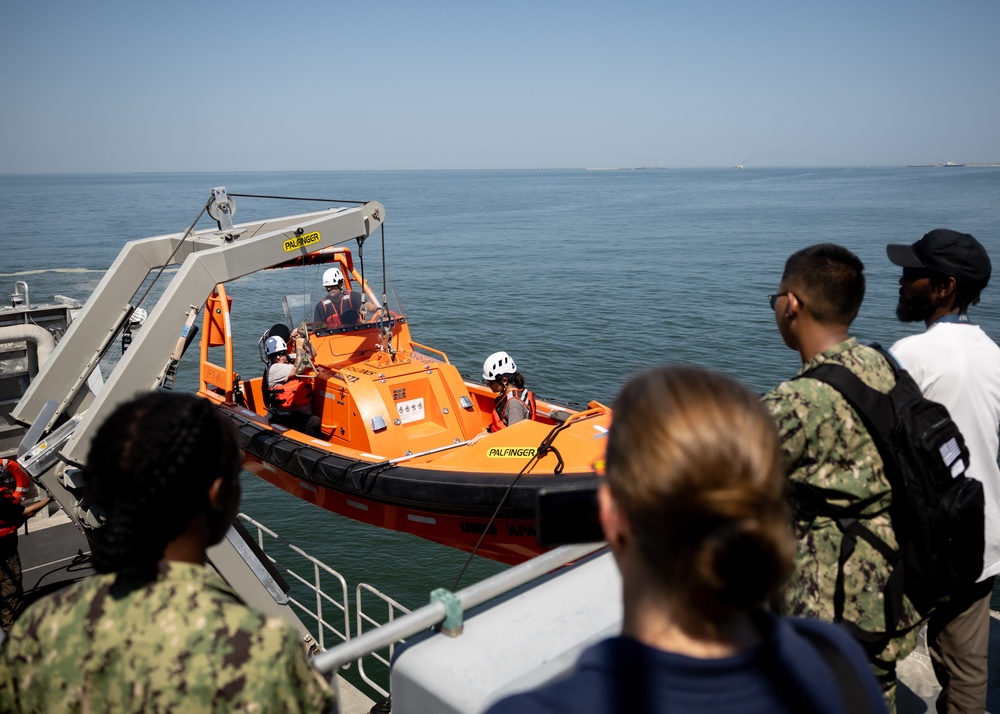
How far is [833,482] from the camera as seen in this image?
5.59ft

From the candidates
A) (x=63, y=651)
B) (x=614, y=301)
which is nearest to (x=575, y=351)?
(x=614, y=301)

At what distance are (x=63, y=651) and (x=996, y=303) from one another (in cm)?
2382

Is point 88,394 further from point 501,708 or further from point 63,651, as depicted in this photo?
point 501,708

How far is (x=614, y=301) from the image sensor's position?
924 inches

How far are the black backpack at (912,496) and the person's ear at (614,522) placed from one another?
3.29 feet

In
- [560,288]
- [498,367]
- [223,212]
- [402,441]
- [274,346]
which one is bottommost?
[560,288]

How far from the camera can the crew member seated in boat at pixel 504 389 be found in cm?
739

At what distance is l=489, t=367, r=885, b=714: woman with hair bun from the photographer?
2.78ft

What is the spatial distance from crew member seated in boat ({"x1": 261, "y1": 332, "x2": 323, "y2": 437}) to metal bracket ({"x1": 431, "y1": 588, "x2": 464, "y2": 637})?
256 inches

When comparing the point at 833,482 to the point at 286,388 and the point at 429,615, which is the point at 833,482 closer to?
the point at 429,615

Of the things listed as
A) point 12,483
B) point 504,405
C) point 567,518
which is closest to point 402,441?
point 504,405

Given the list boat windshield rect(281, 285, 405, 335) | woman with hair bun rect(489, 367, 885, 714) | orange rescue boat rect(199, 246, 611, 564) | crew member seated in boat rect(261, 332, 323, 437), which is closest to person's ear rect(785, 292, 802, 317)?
woman with hair bun rect(489, 367, 885, 714)

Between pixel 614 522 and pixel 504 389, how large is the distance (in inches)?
262

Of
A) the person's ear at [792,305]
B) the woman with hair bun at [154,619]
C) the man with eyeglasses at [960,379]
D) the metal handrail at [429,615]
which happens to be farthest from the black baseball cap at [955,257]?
the woman with hair bun at [154,619]
